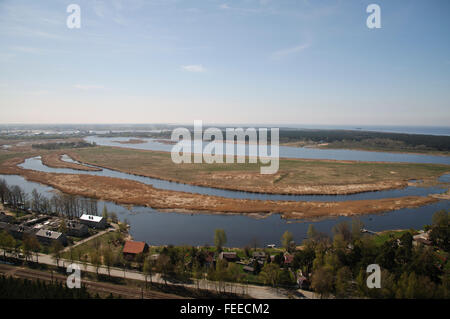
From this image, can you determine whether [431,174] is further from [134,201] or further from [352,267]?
[134,201]

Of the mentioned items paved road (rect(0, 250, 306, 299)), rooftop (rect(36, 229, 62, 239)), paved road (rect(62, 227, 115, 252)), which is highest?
rooftop (rect(36, 229, 62, 239))

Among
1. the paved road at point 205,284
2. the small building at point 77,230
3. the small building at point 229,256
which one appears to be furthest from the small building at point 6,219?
the small building at point 229,256

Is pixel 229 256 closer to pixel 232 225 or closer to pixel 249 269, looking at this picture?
pixel 249 269

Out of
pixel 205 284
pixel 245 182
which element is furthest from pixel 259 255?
pixel 245 182

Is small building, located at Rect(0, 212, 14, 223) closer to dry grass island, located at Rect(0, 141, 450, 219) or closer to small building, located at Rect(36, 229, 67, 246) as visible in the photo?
small building, located at Rect(36, 229, 67, 246)

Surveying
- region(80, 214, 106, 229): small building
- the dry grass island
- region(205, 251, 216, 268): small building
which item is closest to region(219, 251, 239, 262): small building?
region(205, 251, 216, 268): small building

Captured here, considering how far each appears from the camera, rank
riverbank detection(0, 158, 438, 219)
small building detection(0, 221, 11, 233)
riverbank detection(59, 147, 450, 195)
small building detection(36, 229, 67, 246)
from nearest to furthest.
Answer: small building detection(36, 229, 67, 246) < small building detection(0, 221, 11, 233) < riverbank detection(0, 158, 438, 219) < riverbank detection(59, 147, 450, 195)

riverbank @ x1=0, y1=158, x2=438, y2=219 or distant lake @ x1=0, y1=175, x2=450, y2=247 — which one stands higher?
riverbank @ x1=0, y1=158, x2=438, y2=219
